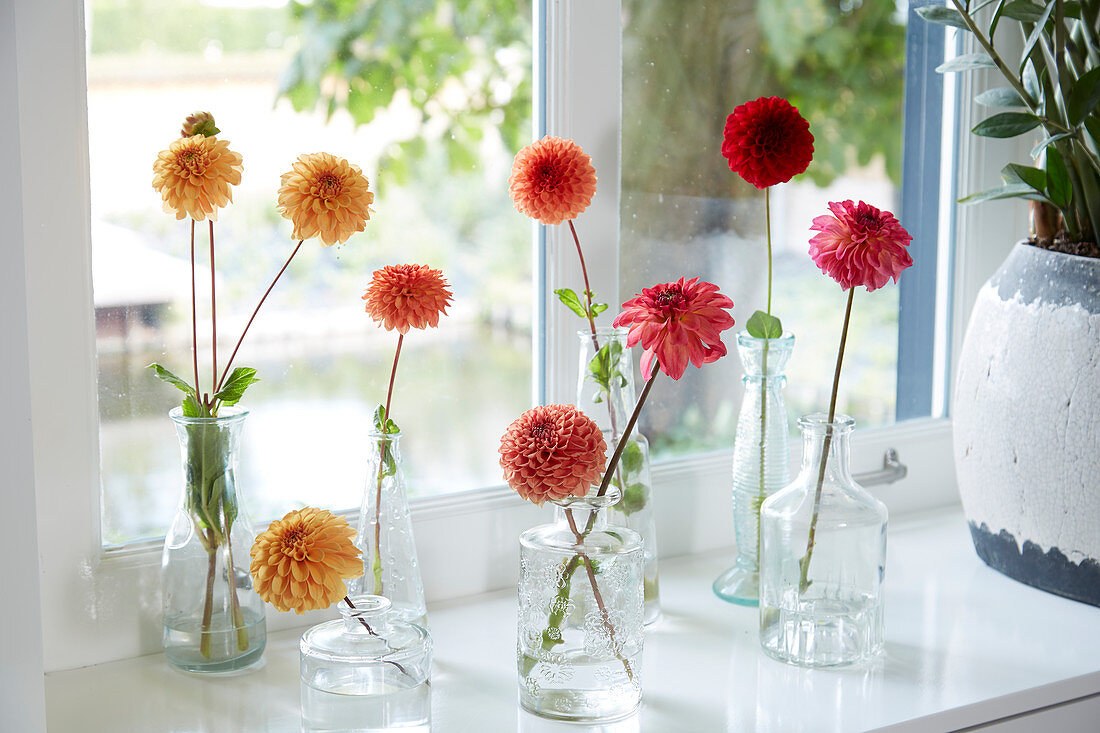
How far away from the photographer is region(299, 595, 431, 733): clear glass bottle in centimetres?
78

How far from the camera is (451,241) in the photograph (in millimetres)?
1101

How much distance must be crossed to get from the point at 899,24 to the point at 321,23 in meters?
0.71

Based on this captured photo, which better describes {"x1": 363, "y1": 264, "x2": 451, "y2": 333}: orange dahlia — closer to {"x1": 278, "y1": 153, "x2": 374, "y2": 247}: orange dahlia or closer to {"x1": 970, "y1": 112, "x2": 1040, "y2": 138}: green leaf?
{"x1": 278, "y1": 153, "x2": 374, "y2": 247}: orange dahlia

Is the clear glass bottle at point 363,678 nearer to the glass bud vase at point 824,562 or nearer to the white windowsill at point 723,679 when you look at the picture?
the white windowsill at point 723,679

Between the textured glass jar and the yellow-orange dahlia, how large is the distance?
1.18 ft

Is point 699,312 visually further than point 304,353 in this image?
No

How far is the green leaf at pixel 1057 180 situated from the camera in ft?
3.56

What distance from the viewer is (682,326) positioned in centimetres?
79

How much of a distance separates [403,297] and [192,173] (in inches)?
7.1

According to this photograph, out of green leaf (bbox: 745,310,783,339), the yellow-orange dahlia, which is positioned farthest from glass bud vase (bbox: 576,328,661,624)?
the yellow-orange dahlia

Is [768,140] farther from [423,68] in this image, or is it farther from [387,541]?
[387,541]

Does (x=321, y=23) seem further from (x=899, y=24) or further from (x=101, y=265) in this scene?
(x=899, y=24)

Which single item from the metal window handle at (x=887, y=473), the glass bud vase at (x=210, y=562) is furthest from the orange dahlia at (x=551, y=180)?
the metal window handle at (x=887, y=473)

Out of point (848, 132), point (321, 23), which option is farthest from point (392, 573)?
Answer: point (848, 132)
